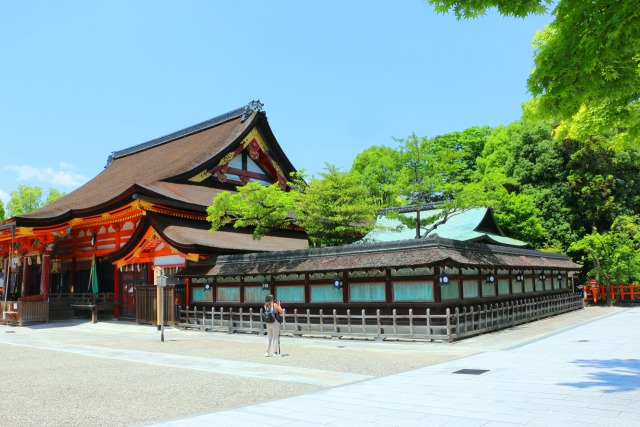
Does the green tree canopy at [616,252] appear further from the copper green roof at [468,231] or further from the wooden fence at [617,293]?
the copper green roof at [468,231]

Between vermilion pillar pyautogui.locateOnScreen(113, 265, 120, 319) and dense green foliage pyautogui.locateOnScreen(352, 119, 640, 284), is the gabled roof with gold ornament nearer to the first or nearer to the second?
vermilion pillar pyautogui.locateOnScreen(113, 265, 120, 319)

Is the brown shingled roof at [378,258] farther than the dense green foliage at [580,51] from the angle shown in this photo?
Yes

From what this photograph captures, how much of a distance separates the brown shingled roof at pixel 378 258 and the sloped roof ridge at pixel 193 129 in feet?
41.6

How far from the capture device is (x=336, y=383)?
9797 mm

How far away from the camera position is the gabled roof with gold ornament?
26.7 meters

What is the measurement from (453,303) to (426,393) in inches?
374

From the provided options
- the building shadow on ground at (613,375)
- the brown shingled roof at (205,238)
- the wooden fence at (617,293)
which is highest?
the brown shingled roof at (205,238)

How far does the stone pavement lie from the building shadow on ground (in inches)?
0.6

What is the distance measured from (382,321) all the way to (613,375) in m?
9.08

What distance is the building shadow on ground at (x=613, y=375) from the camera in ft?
27.1

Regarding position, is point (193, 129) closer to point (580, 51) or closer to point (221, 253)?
point (221, 253)

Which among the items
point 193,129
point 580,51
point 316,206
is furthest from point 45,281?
point 580,51

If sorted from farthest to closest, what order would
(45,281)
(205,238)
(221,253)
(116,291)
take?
(116,291) < (45,281) < (205,238) < (221,253)

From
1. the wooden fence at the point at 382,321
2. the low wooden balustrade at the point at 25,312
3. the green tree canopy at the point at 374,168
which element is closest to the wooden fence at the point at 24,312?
the low wooden balustrade at the point at 25,312
